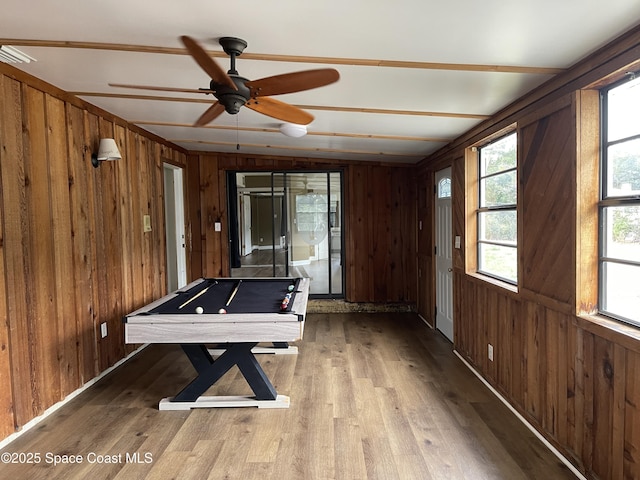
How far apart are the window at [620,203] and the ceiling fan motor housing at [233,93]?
1.86 meters

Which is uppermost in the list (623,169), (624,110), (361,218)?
(624,110)

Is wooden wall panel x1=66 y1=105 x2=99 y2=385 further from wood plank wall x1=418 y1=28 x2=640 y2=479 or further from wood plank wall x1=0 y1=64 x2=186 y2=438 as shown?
wood plank wall x1=418 y1=28 x2=640 y2=479

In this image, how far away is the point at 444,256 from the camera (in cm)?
443

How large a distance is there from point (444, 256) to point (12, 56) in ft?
13.6

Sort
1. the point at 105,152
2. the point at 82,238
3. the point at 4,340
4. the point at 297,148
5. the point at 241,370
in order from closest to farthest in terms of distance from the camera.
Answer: the point at 4,340, the point at 241,370, the point at 82,238, the point at 105,152, the point at 297,148

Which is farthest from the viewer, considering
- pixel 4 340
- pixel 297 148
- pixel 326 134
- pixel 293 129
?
pixel 297 148

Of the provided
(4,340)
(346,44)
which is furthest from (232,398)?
(346,44)

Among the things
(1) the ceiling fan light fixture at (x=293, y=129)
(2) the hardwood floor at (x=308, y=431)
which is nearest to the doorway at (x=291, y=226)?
(1) the ceiling fan light fixture at (x=293, y=129)

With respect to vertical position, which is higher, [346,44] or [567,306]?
[346,44]

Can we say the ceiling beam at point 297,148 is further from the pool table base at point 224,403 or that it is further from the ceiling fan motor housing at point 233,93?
the pool table base at point 224,403

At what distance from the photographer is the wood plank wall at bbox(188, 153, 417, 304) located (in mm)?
5500

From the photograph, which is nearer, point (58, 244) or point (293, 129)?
point (58, 244)

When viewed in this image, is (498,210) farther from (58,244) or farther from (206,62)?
(58,244)

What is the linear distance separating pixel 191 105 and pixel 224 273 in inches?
116
